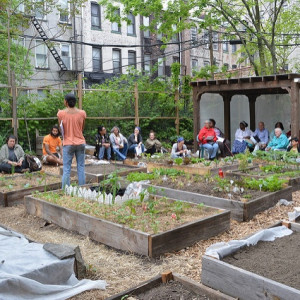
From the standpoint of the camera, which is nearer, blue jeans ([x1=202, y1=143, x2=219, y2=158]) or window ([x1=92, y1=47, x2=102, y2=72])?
blue jeans ([x1=202, y1=143, x2=219, y2=158])

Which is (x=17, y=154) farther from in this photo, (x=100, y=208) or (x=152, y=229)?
(x=152, y=229)

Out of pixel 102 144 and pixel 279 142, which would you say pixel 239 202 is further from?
pixel 102 144

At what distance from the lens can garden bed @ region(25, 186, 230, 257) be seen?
433 centimetres

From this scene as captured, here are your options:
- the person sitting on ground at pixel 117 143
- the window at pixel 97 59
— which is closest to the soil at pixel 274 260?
the person sitting on ground at pixel 117 143

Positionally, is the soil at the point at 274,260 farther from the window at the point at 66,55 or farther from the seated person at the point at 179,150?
the window at the point at 66,55

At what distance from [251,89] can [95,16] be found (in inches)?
607

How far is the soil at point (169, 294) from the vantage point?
122 inches

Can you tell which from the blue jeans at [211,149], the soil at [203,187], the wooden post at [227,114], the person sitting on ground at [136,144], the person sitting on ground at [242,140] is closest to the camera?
the soil at [203,187]

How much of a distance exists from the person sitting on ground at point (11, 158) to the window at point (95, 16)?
18.2 metres

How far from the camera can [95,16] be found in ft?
85.9

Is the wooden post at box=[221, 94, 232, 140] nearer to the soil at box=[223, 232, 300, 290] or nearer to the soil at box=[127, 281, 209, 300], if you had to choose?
the soil at box=[223, 232, 300, 290]

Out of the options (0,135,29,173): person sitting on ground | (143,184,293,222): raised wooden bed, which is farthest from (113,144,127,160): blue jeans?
(143,184,293,222): raised wooden bed

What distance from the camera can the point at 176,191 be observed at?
21.2ft

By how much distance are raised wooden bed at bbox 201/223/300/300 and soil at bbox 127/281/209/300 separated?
27 cm
